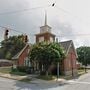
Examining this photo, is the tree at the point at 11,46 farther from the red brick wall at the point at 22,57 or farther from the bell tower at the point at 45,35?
the red brick wall at the point at 22,57

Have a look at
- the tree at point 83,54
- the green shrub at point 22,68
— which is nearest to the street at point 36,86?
the green shrub at point 22,68

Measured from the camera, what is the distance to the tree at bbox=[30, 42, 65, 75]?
111 ft

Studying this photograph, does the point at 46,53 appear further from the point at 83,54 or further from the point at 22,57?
the point at 83,54

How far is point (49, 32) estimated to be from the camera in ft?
164

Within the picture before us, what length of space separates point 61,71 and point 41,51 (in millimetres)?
9846

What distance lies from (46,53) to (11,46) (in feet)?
138

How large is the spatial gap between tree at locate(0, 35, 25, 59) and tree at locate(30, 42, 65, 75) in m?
36.5

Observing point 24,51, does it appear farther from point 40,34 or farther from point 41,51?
point 41,51

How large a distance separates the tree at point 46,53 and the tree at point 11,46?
120 feet

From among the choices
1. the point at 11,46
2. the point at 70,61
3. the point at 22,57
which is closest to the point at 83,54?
the point at 11,46

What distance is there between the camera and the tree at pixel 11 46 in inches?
2854

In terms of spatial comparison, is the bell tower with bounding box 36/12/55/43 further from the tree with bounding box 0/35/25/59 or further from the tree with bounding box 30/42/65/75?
the tree with bounding box 0/35/25/59

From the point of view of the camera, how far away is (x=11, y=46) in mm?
74250

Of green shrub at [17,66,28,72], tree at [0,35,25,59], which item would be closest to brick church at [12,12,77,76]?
green shrub at [17,66,28,72]
